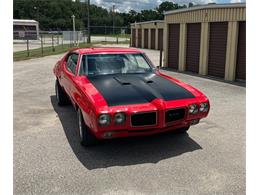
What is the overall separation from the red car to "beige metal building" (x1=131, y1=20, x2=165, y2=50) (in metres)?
23.1

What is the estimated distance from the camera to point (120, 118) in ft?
12.8

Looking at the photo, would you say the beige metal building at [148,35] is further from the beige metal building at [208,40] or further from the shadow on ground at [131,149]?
the shadow on ground at [131,149]

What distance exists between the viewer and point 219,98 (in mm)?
8297

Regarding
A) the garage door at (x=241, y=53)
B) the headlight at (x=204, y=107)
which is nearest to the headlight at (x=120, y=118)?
the headlight at (x=204, y=107)

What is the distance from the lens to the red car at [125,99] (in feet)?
12.9

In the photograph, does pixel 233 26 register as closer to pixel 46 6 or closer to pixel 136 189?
pixel 136 189

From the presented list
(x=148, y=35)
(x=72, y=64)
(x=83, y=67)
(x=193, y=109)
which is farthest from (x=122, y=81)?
(x=148, y=35)

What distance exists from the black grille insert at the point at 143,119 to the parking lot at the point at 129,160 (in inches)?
22.7

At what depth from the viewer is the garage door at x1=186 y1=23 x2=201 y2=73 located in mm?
13225

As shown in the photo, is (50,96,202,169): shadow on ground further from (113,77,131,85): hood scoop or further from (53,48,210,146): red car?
(113,77,131,85): hood scoop

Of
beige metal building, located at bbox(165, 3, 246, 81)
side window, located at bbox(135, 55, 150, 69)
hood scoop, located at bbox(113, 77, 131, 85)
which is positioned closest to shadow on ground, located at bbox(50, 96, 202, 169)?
hood scoop, located at bbox(113, 77, 131, 85)

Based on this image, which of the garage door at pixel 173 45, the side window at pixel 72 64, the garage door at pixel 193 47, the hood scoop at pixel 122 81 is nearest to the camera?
the hood scoop at pixel 122 81

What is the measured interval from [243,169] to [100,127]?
6.56ft
